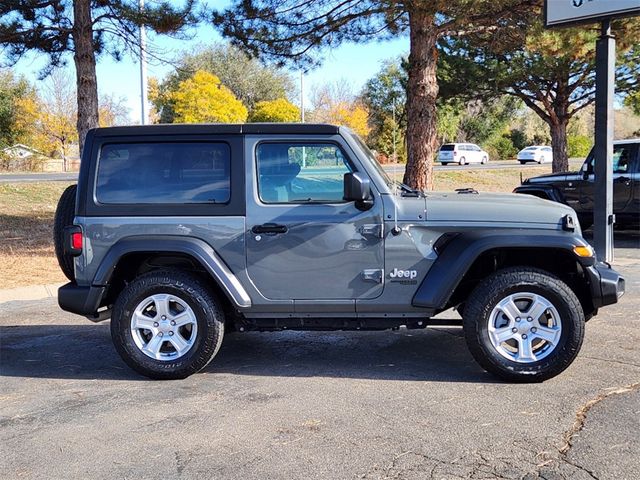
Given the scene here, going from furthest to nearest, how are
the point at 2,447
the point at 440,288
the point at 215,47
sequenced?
the point at 215,47, the point at 440,288, the point at 2,447

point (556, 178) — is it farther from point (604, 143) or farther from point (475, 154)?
point (475, 154)

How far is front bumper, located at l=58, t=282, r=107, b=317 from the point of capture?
213 inches

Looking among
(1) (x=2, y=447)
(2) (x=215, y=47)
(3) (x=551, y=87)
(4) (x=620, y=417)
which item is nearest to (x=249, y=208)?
(1) (x=2, y=447)

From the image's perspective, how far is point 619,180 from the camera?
1257 cm

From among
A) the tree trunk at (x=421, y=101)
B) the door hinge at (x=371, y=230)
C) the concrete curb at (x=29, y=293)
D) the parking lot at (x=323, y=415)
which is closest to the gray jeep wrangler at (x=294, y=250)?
the door hinge at (x=371, y=230)

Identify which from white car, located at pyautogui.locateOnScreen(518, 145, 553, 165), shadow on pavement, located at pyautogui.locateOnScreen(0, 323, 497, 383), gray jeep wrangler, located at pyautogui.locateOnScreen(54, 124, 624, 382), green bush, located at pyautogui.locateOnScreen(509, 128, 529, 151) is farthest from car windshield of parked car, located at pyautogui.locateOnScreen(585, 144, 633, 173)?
green bush, located at pyautogui.locateOnScreen(509, 128, 529, 151)

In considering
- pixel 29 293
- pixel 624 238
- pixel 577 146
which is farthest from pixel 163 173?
pixel 577 146

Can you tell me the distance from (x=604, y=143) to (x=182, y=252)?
6.70 metres

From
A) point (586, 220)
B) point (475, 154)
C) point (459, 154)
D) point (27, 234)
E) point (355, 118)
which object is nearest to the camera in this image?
point (586, 220)

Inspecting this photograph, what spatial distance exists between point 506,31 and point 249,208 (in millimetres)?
10847

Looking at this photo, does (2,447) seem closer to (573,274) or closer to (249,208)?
(249,208)

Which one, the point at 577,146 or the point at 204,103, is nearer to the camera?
the point at 204,103

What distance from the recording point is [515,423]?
4363 millimetres

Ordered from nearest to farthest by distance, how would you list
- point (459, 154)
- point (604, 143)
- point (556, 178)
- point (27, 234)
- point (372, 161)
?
point (372, 161), point (604, 143), point (556, 178), point (27, 234), point (459, 154)
